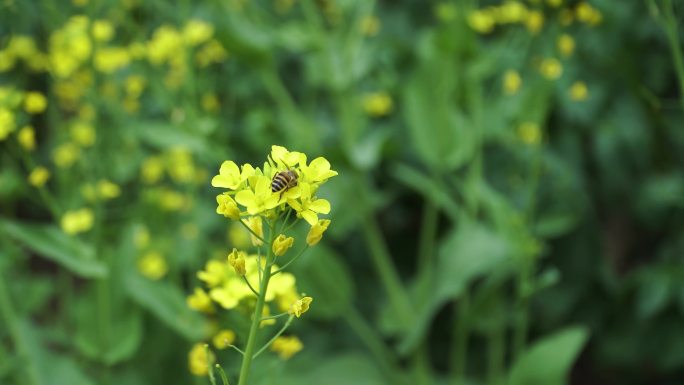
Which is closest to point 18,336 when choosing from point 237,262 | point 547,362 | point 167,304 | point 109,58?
point 167,304

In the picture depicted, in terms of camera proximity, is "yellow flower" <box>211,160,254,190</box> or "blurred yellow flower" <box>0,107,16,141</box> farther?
"blurred yellow flower" <box>0,107,16,141</box>

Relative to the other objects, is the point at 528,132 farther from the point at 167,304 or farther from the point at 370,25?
the point at 167,304

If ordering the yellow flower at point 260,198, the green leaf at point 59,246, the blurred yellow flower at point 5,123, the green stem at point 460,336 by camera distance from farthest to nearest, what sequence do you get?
the green stem at point 460,336
the green leaf at point 59,246
the blurred yellow flower at point 5,123
the yellow flower at point 260,198

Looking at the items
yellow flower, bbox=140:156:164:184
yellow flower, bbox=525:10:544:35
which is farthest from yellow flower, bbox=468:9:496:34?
yellow flower, bbox=140:156:164:184

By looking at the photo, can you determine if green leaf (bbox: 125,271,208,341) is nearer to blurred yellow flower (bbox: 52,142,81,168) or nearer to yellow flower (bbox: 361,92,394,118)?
blurred yellow flower (bbox: 52,142,81,168)

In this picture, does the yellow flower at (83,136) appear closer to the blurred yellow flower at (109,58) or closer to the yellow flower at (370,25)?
the blurred yellow flower at (109,58)

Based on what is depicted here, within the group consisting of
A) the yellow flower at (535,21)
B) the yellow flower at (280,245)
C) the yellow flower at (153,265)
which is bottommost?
the yellow flower at (280,245)

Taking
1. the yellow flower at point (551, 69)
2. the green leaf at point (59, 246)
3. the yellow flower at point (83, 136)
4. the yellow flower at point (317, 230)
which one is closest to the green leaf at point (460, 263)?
the yellow flower at point (551, 69)
